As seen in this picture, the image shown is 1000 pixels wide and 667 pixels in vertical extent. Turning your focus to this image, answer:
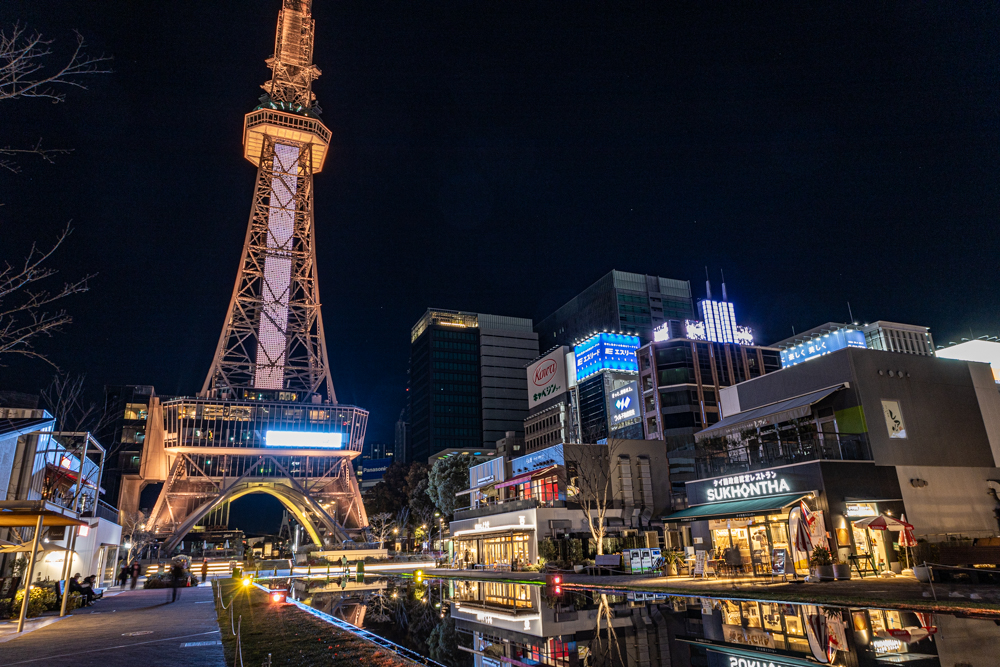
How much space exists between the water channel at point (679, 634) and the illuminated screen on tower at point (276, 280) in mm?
76865

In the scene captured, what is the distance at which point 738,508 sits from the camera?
25906mm

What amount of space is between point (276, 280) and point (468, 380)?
5892 cm

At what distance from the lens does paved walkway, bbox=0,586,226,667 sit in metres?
9.46

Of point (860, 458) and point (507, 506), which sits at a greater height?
point (860, 458)

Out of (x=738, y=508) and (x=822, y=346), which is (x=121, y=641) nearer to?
(x=738, y=508)

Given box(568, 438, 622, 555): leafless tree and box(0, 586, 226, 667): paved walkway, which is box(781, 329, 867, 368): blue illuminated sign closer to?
box(568, 438, 622, 555): leafless tree

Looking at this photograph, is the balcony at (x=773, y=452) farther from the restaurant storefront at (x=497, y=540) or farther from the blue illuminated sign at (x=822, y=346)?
the blue illuminated sign at (x=822, y=346)

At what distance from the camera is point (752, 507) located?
2514 cm

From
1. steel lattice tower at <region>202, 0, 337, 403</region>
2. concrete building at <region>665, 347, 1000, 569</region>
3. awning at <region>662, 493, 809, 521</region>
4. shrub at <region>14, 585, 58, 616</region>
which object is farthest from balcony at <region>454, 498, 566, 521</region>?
steel lattice tower at <region>202, 0, 337, 403</region>

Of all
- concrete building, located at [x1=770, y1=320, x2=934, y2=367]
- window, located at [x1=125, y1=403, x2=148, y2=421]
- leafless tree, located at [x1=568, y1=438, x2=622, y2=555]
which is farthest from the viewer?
concrete building, located at [x1=770, y1=320, x2=934, y2=367]

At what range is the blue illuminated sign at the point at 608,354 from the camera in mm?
83206

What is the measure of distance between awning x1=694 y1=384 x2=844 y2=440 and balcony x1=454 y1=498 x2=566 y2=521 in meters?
11.5

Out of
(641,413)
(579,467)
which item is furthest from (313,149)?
(579,467)

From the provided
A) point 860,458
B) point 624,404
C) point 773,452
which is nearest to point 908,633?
point 860,458
